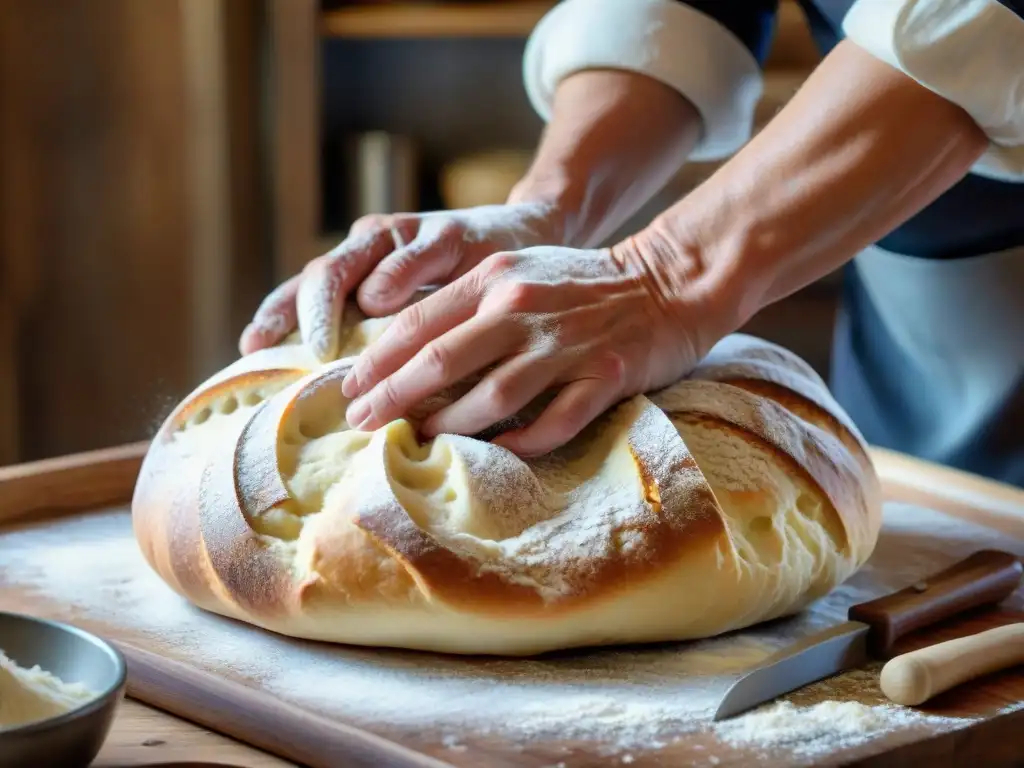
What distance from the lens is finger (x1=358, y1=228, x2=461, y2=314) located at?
3.83 ft

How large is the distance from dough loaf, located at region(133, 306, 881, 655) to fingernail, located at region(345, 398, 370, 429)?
14mm

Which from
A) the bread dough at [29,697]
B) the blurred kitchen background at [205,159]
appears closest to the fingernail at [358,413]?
the bread dough at [29,697]

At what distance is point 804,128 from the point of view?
1094mm

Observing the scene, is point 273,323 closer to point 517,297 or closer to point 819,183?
point 517,297

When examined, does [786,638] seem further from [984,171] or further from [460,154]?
[460,154]

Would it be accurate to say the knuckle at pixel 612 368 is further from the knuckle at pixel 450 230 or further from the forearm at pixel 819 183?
the knuckle at pixel 450 230

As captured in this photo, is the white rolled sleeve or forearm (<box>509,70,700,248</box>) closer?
the white rolled sleeve

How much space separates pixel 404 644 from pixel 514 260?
314mm

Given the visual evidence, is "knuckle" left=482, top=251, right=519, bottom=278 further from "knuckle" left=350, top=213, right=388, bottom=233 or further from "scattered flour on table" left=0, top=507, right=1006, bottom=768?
"scattered flour on table" left=0, top=507, right=1006, bottom=768

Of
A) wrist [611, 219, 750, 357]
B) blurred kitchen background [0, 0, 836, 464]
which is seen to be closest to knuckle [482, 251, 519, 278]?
wrist [611, 219, 750, 357]

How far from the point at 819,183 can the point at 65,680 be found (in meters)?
0.68

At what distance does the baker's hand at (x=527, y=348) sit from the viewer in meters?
1.01

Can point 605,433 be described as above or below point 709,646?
above

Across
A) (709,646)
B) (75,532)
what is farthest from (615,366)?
(75,532)
